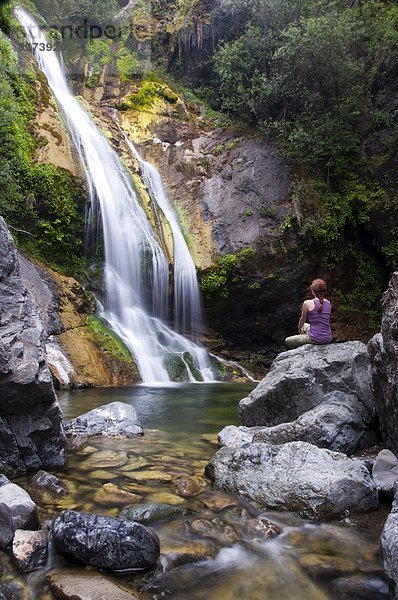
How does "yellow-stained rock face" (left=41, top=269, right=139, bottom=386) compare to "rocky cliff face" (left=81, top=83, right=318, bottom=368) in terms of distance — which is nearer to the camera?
"yellow-stained rock face" (left=41, top=269, right=139, bottom=386)

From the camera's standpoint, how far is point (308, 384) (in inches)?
230

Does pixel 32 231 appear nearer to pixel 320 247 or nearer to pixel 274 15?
pixel 320 247

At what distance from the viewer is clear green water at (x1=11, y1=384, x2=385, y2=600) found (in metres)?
2.85

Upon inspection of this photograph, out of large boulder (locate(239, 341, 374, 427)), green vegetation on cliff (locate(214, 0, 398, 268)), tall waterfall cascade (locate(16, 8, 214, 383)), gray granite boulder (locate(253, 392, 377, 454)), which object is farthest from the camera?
green vegetation on cliff (locate(214, 0, 398, 268))

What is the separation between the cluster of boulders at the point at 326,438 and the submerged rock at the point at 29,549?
68.6 inches

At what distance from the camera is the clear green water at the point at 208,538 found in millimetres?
2848

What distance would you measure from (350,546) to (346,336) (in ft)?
39.1

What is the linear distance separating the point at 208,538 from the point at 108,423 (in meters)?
3.19

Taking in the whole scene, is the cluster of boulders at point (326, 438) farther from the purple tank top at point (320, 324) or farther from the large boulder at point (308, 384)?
the purple tank top at point (320, 324)

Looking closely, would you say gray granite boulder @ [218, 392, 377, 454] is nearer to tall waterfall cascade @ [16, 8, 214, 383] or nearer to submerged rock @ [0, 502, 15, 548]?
submerged rock @ [0, 502, 15, 548]

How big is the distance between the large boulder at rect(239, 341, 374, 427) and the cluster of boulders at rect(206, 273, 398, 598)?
0.5 inches

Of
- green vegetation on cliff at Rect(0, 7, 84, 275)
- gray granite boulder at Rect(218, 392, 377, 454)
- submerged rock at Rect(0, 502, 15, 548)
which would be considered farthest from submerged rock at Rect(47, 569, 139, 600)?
green vegetation on cliff at Rect(0, 7, 84, 275)

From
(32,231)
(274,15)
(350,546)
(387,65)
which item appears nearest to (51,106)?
(32,231)

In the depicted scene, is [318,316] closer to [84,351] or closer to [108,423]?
[108,423]
